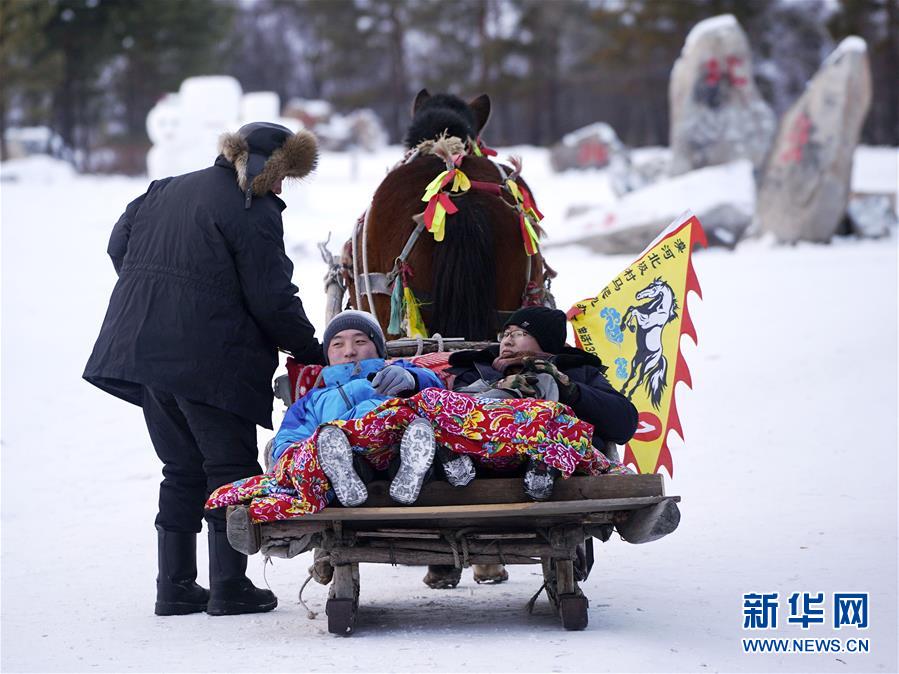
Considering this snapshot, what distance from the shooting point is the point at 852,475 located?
6598 millimetres

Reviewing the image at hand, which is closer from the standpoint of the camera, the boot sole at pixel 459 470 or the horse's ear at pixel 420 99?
the boot sole at pixel 459 470

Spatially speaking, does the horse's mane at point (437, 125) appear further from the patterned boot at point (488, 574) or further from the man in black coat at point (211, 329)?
the patterned boot at point (488, 574)

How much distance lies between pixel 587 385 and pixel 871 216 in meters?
11.8

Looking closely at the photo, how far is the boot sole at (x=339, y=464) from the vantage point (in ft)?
10.6

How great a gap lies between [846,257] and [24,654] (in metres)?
10.8

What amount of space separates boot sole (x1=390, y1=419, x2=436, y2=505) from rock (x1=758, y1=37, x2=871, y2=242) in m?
11.3

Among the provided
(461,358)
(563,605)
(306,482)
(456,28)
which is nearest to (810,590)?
(563,605)

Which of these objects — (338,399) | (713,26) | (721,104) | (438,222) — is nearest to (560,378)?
(338,399)

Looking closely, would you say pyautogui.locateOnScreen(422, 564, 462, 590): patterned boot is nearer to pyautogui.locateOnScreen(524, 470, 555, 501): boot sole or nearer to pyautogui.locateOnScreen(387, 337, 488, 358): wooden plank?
pyautogui.locateOnScreen(387, 337, 488, 358): wooden plank

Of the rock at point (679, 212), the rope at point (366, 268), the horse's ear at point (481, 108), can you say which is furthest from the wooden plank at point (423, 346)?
the rock at point (679, 212)

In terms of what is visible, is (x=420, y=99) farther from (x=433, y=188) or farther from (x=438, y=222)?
(x=438, y=222)

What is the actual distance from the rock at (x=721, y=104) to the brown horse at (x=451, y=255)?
11.7 m

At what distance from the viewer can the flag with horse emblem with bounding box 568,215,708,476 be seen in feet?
14.3

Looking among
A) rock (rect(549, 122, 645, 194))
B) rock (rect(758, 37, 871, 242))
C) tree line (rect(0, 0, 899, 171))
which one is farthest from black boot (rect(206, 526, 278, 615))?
tree line (rect(0, 0, 899, 171))
